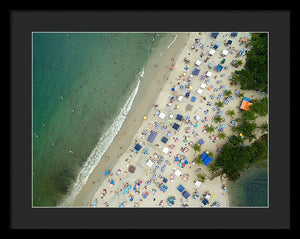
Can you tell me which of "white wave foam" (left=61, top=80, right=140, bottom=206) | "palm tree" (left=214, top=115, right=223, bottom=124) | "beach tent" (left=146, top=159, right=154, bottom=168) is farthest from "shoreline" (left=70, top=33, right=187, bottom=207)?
"palm tree" (left=214, top=115, right=223, bottom=124)

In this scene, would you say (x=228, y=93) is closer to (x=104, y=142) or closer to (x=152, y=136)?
(x=152, y=136)

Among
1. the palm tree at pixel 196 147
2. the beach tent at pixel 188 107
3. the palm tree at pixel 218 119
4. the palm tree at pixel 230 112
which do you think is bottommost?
the palm tree at pixel 196 147

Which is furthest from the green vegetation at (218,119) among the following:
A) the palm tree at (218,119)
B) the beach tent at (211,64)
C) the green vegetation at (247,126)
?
the beach tent at (211,64)

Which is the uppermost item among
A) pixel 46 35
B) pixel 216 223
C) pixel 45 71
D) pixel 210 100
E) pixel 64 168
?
pixel 46 35

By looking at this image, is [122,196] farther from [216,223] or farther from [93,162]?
[216,223]

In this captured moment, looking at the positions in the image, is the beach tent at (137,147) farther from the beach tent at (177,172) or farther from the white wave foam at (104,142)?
the beach tent at (177,172)
